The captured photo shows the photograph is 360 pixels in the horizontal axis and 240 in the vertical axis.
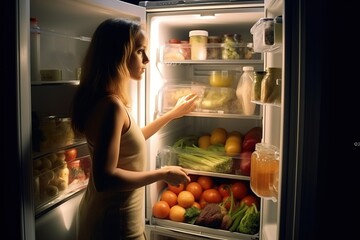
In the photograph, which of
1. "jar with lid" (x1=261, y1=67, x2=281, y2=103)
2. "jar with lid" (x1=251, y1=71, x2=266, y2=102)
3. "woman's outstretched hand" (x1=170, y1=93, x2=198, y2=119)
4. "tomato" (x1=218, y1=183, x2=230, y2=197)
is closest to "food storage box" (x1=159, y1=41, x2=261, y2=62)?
"woman's outstretched hand" (x1=170, y1=93, x2=198, y2=119)

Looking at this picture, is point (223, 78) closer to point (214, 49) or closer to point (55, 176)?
point (214, 49)

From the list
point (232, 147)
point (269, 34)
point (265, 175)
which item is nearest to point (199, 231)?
point (232, 147)

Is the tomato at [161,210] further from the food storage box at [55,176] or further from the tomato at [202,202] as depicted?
the food storage box at [55,176]

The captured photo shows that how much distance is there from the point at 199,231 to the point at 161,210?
26cm

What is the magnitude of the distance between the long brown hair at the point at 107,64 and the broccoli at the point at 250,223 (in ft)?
3.39

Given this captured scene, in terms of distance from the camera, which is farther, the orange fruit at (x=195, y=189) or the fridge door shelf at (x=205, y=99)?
the orange fruit at (x=195, y=189)

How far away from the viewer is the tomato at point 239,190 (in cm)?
211

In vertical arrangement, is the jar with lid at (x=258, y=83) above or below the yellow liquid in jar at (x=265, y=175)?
above

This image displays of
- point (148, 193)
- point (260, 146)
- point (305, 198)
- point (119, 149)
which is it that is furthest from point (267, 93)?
point (148, 193)

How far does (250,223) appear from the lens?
6.17ft

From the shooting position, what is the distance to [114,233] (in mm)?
1428

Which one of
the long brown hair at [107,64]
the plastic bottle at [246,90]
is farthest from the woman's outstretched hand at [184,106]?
the long brown hair at [107,64]

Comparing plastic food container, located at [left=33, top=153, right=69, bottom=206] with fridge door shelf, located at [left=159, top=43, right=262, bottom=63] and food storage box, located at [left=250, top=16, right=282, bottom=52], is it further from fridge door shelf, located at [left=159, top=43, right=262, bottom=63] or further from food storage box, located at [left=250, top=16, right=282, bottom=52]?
food storage box, located at [left=250, top=16, right=282, bottom=52]

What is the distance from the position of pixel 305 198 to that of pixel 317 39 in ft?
1.59
